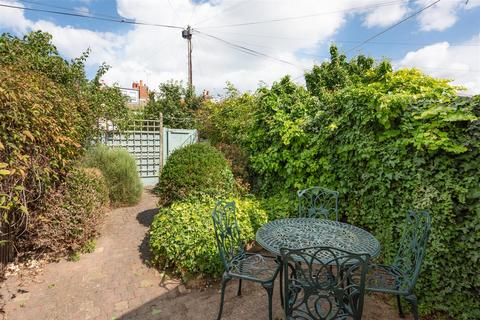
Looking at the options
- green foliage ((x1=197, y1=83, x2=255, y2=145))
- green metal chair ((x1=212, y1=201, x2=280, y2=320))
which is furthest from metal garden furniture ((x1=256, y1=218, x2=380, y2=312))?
green foliage ((x1=197, y1=83, x2=255, y2=145))

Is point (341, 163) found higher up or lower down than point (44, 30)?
lower down

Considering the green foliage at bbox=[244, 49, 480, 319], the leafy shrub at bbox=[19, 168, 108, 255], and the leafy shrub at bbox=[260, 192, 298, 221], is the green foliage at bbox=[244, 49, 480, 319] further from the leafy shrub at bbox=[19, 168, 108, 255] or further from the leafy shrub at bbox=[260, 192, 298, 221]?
the leafy shrub at bbox=[19, 168, 108, 255]

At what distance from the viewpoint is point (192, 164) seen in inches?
141

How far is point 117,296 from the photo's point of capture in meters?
2.47

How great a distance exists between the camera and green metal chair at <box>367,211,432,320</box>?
172 centimetres

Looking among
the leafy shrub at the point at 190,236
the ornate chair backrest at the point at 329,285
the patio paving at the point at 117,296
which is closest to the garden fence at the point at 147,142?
the patio paving at the point at 117,296

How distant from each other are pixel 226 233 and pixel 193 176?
136 cm

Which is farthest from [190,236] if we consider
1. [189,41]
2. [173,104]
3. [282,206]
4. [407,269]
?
[189,41]

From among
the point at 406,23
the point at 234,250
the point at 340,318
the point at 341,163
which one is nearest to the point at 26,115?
the point at 234,250

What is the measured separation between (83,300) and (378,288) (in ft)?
8.60

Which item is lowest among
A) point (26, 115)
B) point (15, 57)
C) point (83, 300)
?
point (83, 300)

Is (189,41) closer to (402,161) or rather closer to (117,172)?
(117,172)

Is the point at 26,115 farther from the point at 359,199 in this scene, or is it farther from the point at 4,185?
the point at 359,199

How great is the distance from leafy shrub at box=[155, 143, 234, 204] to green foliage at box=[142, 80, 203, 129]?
26.5 ft
